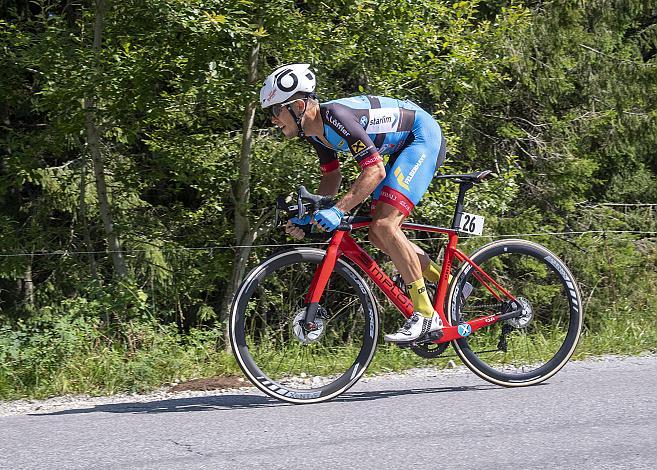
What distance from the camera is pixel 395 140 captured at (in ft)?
17.9

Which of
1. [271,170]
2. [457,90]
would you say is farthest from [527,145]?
[271,170]

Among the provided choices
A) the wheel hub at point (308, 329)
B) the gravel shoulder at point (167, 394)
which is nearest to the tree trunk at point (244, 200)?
the gravel shoulder at point (167, 394)

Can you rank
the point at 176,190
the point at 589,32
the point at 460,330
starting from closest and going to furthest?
1. the point at 460,330
2. the point at 176,190
3. the point at 589,32

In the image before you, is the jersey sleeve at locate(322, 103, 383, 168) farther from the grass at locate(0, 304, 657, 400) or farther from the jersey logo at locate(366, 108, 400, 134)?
the grass at locate(0, 304, 657, 400)

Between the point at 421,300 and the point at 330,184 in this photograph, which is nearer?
the point at 421,300

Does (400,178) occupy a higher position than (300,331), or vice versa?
(400,178)

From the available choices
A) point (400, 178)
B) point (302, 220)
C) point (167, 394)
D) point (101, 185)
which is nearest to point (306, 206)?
point (302, 220)

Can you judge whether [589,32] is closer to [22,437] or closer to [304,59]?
[304,59]

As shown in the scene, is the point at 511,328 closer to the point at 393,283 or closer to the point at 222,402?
the point at 393,283

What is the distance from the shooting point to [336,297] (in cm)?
573

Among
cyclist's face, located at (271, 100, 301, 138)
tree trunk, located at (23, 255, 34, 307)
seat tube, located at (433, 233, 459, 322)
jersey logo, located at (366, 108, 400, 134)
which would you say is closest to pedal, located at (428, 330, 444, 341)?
seat tube, located at (433, 233, 459, 322)

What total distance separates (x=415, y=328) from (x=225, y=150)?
13.9ft

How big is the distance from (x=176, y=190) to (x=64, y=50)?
2.20 meters

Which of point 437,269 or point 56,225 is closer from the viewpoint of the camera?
point 437,269
